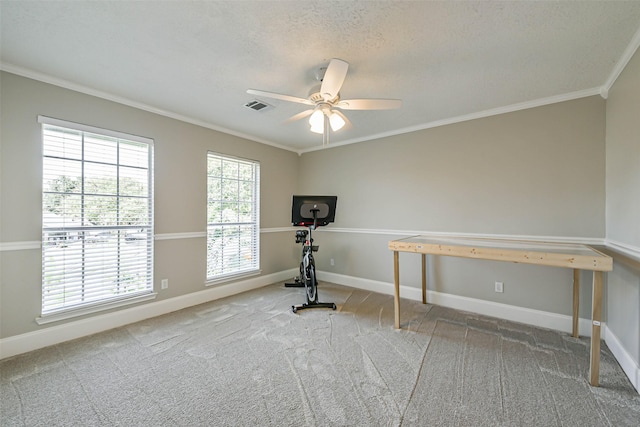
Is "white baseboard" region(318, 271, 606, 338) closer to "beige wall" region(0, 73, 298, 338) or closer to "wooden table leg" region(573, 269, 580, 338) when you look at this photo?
"wooden table leg" region(573, 269, 580, 338)

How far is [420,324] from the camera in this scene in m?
2.94

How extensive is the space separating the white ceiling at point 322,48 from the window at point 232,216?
127cm

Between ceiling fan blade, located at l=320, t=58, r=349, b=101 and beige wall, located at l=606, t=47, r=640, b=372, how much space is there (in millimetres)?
2237

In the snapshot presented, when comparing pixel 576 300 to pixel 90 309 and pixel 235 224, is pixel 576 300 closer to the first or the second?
pixel 235 224

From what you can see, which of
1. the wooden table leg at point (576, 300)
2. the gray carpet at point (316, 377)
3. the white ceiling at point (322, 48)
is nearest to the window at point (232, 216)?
the gray carpet at point (316, 377)

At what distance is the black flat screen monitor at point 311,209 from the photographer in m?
3.87

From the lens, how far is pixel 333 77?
75.6 inches

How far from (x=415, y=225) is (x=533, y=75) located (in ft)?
7.00

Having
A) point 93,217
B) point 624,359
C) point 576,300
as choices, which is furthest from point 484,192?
point 93,217

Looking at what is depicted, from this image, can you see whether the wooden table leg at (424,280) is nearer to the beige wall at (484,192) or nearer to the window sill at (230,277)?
the beige wall at (484,192)

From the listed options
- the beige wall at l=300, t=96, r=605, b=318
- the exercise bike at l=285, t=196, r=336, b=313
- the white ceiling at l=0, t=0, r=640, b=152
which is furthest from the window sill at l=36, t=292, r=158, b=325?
the beige wall at l=300, t=96, r=605, b=318

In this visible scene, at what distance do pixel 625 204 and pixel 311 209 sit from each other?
3.22m

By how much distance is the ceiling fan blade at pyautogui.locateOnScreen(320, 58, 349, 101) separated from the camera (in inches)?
70.6

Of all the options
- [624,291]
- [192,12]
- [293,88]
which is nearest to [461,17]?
[293,88]
